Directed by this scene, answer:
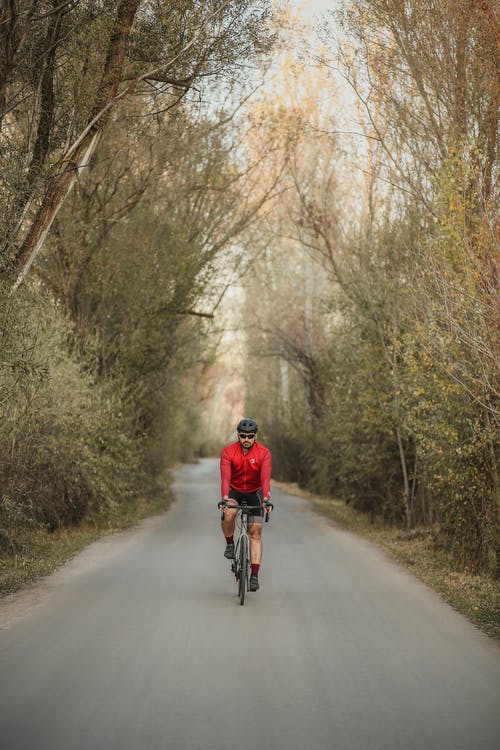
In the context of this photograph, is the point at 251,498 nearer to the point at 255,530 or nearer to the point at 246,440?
the point at 255,530

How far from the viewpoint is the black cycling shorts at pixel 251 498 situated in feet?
35.4

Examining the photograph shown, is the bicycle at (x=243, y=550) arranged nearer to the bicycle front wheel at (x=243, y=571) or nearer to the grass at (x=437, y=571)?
the bicycle front wheel at (x=243, y=571)

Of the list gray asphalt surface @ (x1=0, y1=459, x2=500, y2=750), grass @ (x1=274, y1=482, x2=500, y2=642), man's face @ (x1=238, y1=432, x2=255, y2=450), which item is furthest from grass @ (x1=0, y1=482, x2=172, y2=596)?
grass @ (x1=274, y1=482, x2=500, y2=642)

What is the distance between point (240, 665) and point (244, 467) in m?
3.71

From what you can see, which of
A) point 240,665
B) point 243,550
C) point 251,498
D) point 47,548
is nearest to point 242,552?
point 243,550

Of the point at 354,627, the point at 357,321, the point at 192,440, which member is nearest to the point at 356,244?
the point at 357,321

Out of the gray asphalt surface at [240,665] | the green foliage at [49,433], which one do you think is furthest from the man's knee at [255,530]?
the green foliage at [49,433]

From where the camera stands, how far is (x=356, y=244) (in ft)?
73.7

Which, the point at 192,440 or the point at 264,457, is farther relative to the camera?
the point at 192,440

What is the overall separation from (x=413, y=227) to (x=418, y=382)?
560 cm

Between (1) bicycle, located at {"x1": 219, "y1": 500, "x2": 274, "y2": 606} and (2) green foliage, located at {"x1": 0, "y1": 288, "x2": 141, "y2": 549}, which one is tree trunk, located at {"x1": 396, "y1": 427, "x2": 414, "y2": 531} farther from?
(1) bicycle, located at {"x1": 219, "y1": 500, "x2": 274, "y2": 606}

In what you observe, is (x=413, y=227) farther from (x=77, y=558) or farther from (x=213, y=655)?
(x=213, y=655)

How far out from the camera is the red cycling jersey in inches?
420

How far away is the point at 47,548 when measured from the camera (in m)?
15.3
